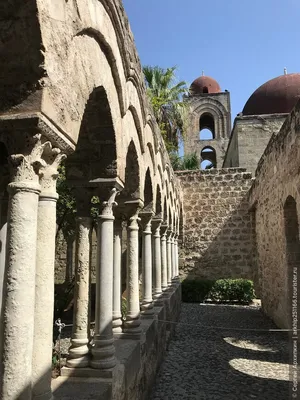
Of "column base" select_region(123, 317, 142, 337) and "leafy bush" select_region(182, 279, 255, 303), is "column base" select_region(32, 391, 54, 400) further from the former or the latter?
"leafy bush" select_region(182, 279, 255, 303)

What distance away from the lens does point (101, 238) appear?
3.69 meters

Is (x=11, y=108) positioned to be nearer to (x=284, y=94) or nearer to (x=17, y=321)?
(x=17, y=321)

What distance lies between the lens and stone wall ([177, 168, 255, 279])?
46.0 feet

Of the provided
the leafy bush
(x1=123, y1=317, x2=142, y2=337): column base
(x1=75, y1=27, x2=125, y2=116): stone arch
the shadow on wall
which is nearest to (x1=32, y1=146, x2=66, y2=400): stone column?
(x1=75, y1=27, x2=125, y2=116): stone arch

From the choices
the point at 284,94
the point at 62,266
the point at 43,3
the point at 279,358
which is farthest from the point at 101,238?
the point at 284,94

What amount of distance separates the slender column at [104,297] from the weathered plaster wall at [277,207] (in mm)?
3365

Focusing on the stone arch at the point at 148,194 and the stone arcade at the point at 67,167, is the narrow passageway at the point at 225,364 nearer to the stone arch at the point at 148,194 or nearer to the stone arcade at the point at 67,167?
the stone arcade at the point at 67,167

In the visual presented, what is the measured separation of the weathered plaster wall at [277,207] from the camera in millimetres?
6395

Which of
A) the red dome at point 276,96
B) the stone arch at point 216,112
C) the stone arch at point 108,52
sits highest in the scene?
the stone arch at point 216,112

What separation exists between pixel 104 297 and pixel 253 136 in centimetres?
1532

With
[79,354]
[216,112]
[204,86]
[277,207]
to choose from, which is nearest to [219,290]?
[277,207]

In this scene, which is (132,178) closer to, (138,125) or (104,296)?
(138,125)

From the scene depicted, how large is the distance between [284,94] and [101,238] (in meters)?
17.8

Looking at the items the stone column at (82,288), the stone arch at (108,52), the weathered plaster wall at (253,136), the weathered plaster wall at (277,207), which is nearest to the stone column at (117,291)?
the stone column at (82,288)
